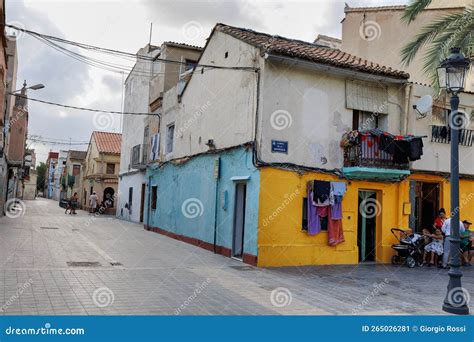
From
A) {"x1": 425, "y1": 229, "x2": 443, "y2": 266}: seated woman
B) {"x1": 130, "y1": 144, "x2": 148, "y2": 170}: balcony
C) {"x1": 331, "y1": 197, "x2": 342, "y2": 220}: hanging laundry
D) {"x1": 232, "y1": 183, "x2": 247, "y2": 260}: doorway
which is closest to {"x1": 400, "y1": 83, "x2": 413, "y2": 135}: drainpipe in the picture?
{"x1": 425, "y1": 229, "x2": 443, "y2": 266}: seated woman

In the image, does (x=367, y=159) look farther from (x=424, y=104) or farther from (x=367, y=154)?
(x=424, y=104)

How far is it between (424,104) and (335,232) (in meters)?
5.11

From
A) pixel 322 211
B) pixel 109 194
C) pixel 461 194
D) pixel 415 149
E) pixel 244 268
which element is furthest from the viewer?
pixel 109 194

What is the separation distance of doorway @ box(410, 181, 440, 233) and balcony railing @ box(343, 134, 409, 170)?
2.56 meters

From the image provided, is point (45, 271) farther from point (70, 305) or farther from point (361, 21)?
point (361, 21)

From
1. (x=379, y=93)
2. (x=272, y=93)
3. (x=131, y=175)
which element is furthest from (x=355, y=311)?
(x=131, y=175)

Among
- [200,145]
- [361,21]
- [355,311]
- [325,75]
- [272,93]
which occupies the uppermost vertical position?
[361,21]

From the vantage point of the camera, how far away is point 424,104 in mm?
14141

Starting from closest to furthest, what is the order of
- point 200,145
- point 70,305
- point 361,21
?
point 70,305
point 200,145
point 361,21

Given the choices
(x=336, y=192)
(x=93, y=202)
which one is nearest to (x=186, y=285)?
(x=336, y=192)

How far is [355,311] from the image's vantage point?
7.43m

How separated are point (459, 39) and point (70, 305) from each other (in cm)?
1154

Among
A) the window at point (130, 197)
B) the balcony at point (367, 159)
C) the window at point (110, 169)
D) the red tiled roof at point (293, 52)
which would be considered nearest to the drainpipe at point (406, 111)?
the red tiled roof at point (293, 52)

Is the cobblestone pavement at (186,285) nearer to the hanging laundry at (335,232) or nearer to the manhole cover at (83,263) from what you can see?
the manhole cover at (83,263)
